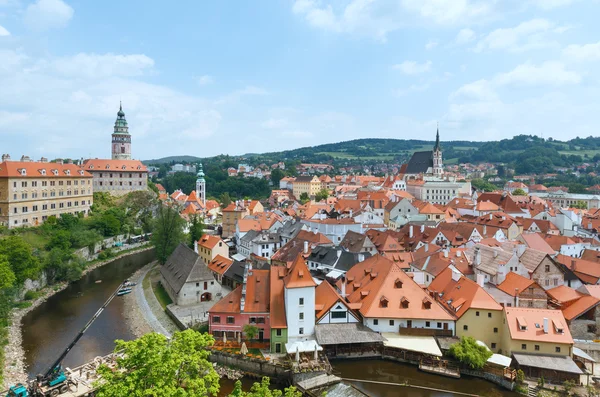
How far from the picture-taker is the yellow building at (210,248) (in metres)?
51.9

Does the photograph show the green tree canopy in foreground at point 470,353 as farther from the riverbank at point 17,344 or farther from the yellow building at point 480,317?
the riverbank at point 17,344

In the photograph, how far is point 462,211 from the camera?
7994 cm

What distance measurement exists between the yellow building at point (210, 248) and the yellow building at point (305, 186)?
3253 inches

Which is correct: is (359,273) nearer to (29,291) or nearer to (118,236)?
(29,291)

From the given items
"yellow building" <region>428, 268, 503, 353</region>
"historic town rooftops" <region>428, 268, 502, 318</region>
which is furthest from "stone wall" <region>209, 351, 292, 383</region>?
"historic town rooftops" <region>428, 268, 502, 318</region>

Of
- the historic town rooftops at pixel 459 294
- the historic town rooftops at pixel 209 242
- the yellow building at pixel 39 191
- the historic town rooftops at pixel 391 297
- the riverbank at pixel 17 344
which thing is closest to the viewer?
the riverbank at pixel 17 344

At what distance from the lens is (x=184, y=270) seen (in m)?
42.0

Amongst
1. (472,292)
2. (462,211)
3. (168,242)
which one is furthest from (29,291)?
(462,211)

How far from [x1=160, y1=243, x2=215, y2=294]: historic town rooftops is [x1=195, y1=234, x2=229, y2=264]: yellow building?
5.06m

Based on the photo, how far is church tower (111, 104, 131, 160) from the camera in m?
106

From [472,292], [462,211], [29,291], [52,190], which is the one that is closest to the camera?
[472,292]

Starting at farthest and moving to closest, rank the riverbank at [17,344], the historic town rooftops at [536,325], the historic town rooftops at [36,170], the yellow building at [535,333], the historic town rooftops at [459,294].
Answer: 1. the historic town rooftops at [36,170]
2. the historic town rooftops at [459,294]
3. the historic town rooftops at [536,325]
4. the yellow building at [535,333]
5. the riverbank at [17,344]

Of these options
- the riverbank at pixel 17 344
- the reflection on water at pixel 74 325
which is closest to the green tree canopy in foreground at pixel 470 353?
the reflection on water at pixel 74 325

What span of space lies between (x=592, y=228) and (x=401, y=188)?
5260cm
